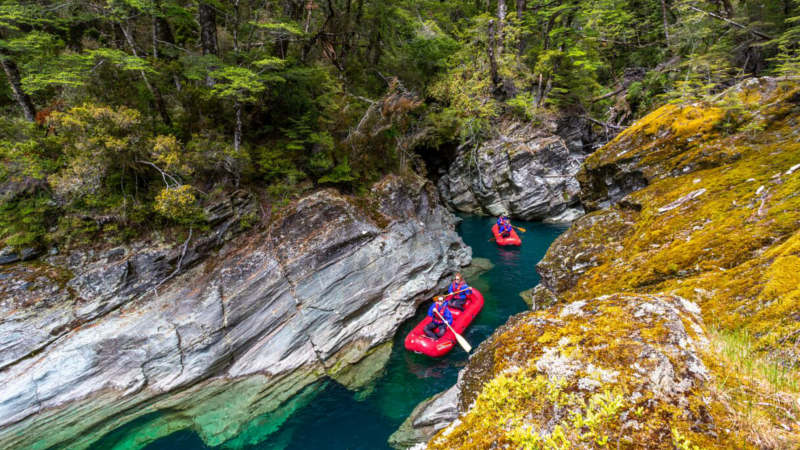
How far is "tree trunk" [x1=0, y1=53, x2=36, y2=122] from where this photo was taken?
8370mm

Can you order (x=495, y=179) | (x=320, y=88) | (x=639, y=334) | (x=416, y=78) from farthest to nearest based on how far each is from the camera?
(x=495, y=179) < (x=416, y=78) < (x=320, y=88) < (x=639, y=334)

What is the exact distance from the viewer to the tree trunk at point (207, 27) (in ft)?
33.4

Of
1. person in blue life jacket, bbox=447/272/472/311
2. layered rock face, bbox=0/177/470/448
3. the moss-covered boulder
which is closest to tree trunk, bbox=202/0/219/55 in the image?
layered rock face, bbox=0/177/470/448

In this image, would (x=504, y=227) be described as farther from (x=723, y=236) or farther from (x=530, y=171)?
(x=723, y=236)

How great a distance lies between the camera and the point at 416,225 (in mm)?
13742

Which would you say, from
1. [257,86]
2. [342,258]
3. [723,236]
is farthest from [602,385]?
[257,86]

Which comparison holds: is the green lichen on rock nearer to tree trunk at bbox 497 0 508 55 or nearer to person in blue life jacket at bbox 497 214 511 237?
person in blue life jacket at bbox 497 214 511 237

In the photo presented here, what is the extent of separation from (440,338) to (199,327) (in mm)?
7459

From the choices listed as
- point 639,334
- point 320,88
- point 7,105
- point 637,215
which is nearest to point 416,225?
point 320,88

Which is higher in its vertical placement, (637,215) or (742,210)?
(742,210)

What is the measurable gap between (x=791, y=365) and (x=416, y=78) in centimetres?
2119

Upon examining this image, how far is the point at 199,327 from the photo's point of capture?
8.73 metres

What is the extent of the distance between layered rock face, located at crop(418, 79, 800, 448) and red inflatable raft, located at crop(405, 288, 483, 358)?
5685mm

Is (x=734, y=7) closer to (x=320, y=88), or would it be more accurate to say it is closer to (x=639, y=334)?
(x=320, y=88)
